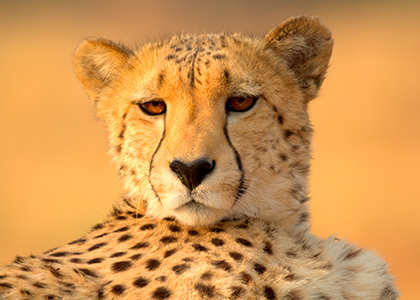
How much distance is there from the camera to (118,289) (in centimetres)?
160

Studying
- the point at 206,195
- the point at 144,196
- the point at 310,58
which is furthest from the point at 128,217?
the point at 310,58

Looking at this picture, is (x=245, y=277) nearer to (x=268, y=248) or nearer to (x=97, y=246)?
(x=268, y=248)

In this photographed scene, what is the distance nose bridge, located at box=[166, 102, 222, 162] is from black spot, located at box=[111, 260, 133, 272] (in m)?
0.34

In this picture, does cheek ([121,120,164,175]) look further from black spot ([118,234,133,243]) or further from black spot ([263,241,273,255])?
black spot ([263,241,273,255])

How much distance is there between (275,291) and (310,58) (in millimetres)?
938

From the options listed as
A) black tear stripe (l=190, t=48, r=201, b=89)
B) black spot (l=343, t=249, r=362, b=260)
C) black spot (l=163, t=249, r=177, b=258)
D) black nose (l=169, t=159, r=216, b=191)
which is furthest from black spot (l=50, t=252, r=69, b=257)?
black spot (l=343, t=249, r=362, b=260)

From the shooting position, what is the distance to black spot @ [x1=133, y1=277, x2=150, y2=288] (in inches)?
63.0

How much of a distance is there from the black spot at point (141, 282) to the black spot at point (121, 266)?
0.07m

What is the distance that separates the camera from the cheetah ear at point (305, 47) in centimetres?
209

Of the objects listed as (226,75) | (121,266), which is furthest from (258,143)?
(121,266)

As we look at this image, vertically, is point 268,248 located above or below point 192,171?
below

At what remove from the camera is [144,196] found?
192 centimetres

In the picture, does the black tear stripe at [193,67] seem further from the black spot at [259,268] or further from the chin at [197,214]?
the black spot at [259,268]

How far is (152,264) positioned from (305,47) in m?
1.01
